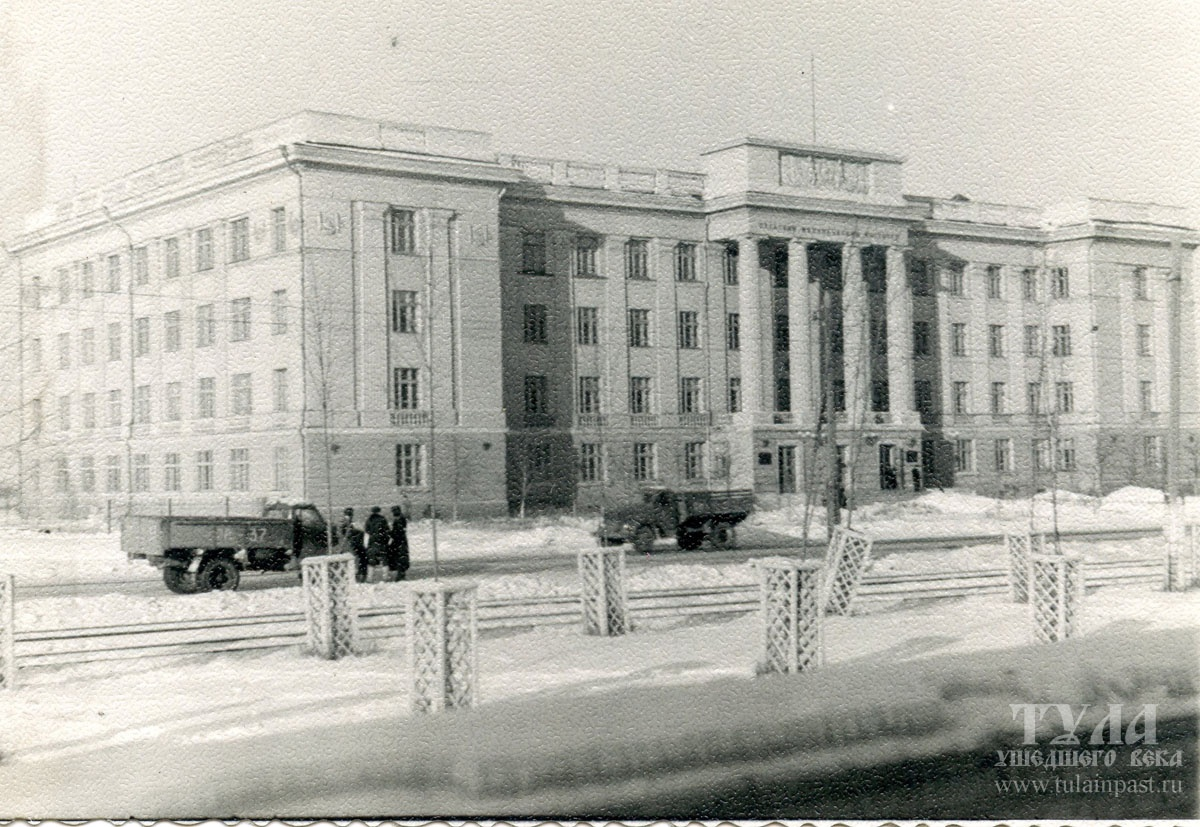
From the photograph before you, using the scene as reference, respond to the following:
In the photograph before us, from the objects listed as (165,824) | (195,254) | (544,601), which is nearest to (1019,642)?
(544,601)

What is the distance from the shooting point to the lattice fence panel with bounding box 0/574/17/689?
11.3 m

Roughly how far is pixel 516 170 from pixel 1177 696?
21.2 meters

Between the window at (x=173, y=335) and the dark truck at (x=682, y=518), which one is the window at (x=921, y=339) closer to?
the dark truck at (x=682, y=518)

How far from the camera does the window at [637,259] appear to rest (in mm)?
25062

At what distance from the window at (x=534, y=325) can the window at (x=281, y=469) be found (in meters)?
6.36

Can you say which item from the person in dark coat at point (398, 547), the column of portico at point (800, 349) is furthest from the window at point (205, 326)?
the column of portico at point (800, 349)

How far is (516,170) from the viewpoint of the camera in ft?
90.0

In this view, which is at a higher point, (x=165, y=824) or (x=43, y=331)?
(x=43, y=331)

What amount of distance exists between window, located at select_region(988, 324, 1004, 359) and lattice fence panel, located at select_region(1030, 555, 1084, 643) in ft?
27.0

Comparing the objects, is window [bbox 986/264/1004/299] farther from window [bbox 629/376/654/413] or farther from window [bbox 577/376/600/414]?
window [bbox 577/376/600/414]

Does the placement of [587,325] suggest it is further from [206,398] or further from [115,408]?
[115,408]

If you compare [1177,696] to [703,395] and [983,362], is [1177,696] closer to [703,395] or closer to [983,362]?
[703,395]

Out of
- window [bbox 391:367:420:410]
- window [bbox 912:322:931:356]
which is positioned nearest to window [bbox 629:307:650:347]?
window [bbox 391:367:420:410]

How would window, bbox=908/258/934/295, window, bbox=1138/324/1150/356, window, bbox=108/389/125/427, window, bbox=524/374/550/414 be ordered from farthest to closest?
window, bbox=524/374/550/414 < window, bbox=908/258/934/295 < window, bbox=1138/324/1150/356 < window, bbox=108/389/125/427
